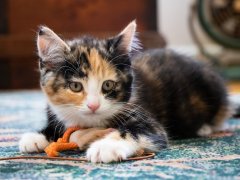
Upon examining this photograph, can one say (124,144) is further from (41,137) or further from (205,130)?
(205,130)

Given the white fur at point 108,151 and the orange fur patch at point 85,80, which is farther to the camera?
the orange fur patch at point 85,80

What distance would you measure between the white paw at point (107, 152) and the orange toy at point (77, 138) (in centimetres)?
14

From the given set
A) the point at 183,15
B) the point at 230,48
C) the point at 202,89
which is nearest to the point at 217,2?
the point at 230,48

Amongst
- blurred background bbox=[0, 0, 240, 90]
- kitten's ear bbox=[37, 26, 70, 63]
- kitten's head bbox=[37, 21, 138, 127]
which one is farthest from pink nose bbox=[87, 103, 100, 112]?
blurred background bbox=[0, 0, 240, 90]

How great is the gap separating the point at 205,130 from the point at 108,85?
2.06 ft

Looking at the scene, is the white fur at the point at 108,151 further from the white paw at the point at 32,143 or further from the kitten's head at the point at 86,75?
the white paw at the point at 32,143

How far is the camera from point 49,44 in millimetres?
1527

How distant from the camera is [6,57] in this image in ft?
12.4

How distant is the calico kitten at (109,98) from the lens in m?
1.42

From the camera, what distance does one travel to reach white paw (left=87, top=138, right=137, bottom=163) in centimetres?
130

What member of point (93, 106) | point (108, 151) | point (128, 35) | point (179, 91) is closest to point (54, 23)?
point (179, 91)

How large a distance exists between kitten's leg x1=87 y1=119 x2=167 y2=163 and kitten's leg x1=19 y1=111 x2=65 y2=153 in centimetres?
25

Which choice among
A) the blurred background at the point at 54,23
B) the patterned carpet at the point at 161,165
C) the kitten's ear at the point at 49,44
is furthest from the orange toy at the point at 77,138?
the blurred background at the point at 54,23

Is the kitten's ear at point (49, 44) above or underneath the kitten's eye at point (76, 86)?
above
